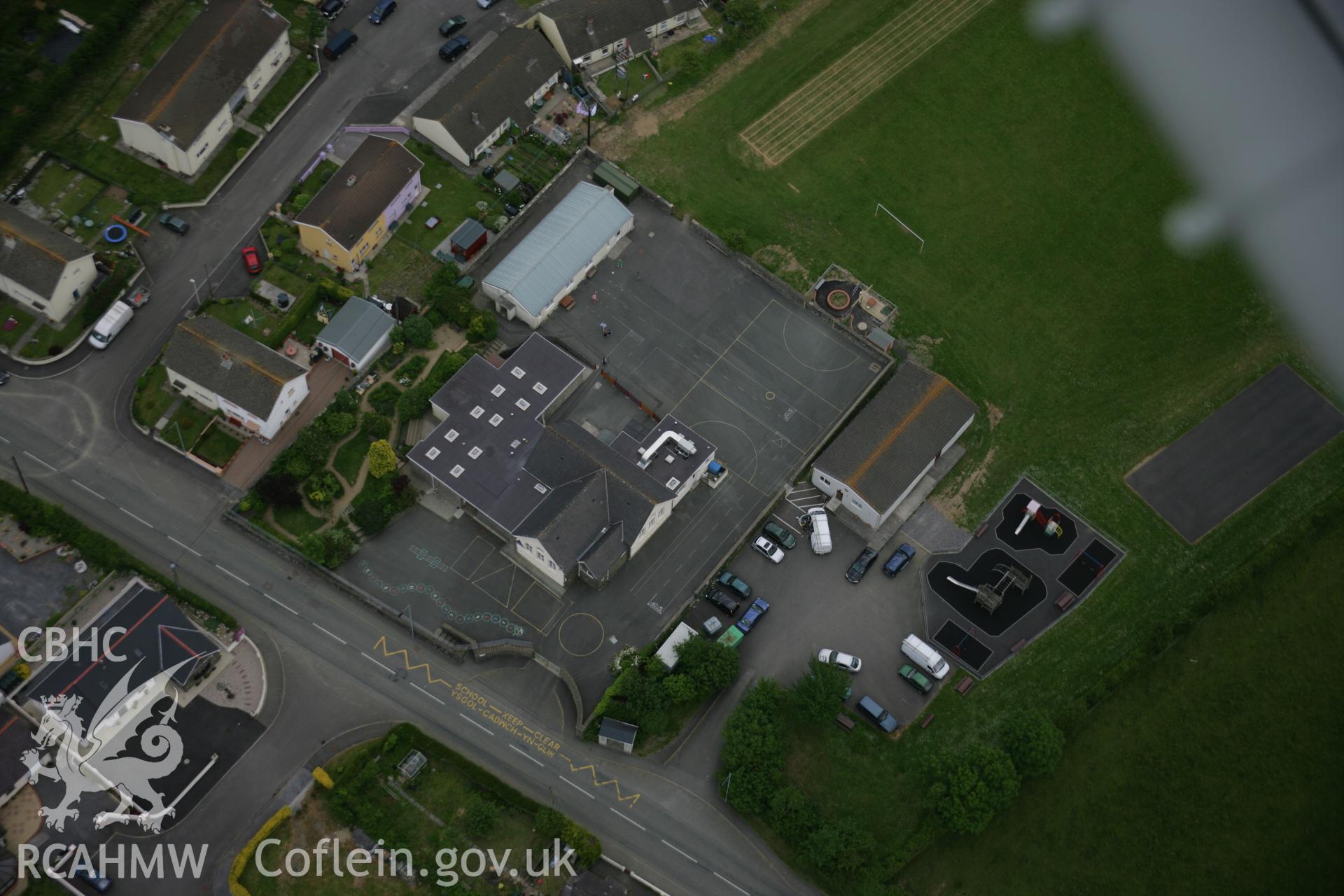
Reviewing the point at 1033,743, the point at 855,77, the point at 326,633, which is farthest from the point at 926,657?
the point at 855,77

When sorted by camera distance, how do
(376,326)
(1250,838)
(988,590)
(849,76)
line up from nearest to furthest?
(1250,838) < (988,590) < (376,326) < (849,76)

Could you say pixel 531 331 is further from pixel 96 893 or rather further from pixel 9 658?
pixel 96 893

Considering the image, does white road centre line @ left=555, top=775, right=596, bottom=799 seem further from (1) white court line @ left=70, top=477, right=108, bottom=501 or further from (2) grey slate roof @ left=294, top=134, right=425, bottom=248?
(2) grey slate roof @ left=294, top=134, right=425, bottom=248

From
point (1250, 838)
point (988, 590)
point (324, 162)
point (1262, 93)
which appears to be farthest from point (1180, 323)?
point (324, 162)

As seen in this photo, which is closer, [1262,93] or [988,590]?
[988,590]

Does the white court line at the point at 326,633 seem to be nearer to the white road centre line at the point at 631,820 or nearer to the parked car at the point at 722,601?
the white road centre line at the point at 631,820
